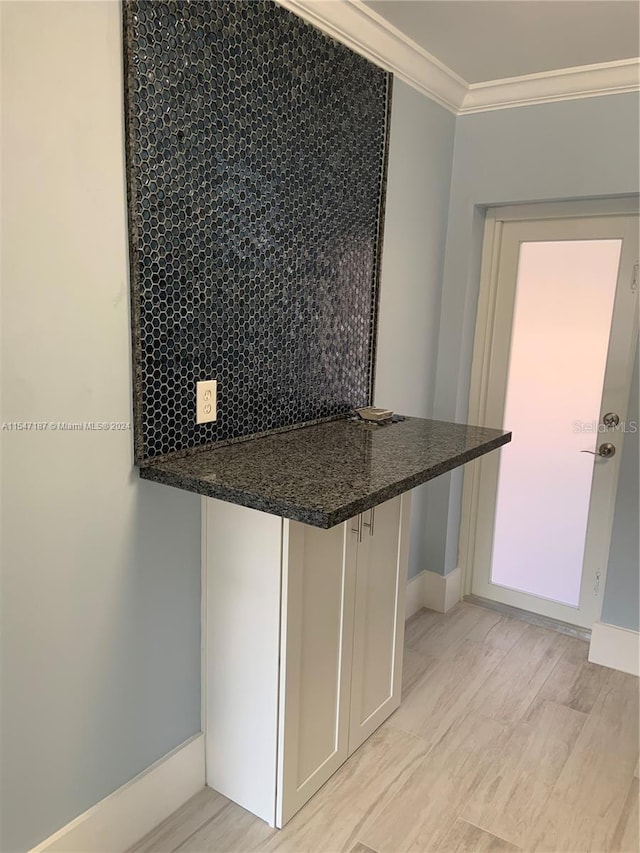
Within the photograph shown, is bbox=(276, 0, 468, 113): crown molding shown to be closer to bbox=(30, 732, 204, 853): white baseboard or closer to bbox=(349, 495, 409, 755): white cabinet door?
bbox=(349, 495, 409, 755): white cabinet door

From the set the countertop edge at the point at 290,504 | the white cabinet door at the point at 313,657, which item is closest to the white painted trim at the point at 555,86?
the countertop edge at the point at 290,504

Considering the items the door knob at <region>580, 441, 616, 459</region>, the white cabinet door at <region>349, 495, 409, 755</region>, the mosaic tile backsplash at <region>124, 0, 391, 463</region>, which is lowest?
the white cabinet door at <region>349, 495, 409, 755</region>

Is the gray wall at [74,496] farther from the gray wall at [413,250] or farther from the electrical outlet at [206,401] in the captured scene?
the gray wall at [413,250]

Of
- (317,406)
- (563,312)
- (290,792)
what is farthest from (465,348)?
(290,792)

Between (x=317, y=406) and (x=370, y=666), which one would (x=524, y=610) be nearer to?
(x=370, y=666)

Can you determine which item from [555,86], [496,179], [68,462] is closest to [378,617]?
[68,462]

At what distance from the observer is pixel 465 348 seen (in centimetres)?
294

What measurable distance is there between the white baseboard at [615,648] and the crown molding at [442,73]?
7.09 feet

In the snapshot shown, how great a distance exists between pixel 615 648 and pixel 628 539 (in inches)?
19.0

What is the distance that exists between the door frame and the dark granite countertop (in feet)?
2.96

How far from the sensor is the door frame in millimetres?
2637

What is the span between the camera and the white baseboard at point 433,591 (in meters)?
3.09

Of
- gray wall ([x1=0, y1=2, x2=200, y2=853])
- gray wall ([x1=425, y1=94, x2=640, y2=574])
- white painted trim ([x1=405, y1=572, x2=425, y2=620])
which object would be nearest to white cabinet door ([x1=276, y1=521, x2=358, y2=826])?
gray wall ([x1=0, y1=2, x2=200, y2=853])

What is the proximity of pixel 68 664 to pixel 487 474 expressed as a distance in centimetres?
219
